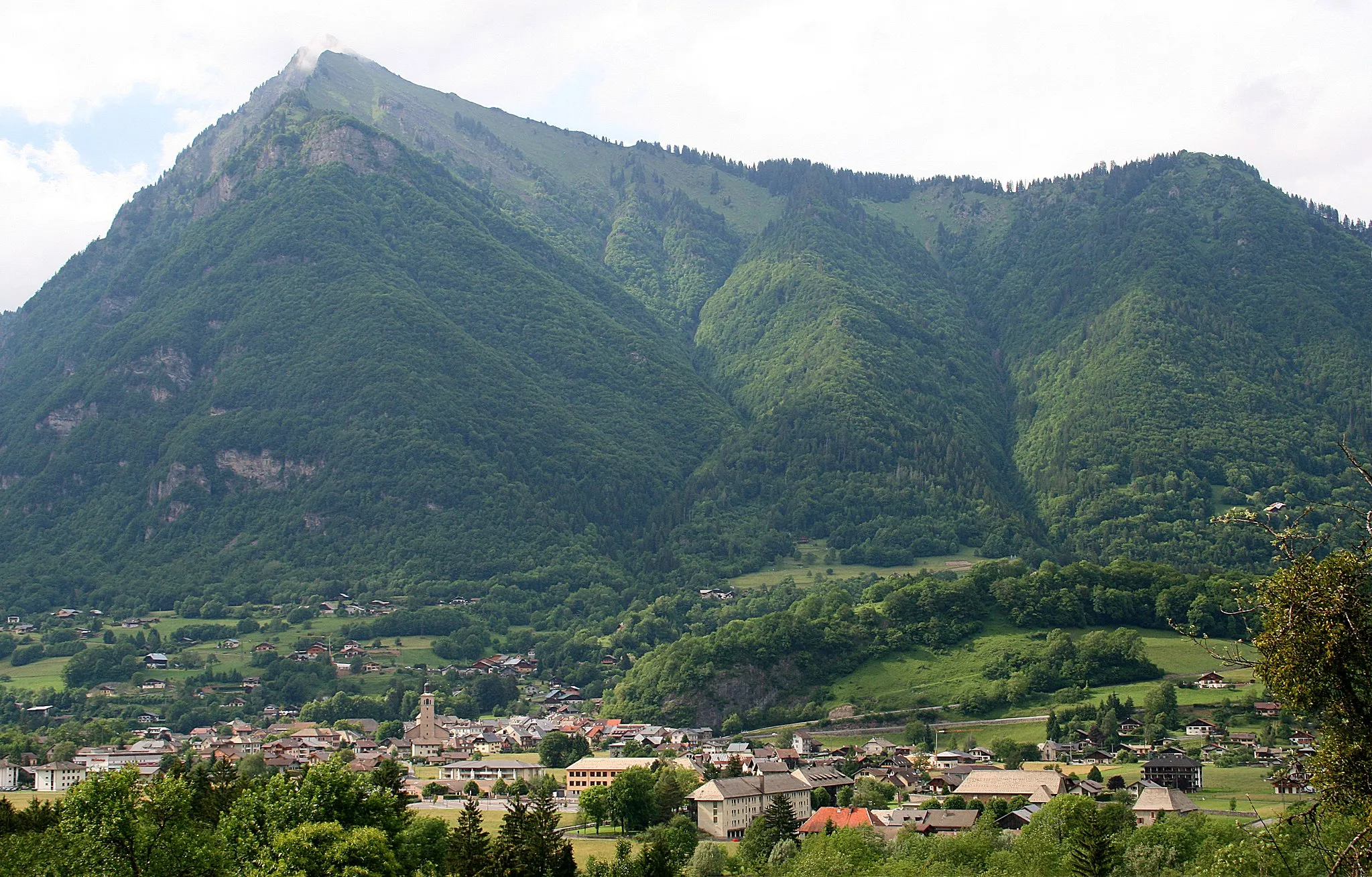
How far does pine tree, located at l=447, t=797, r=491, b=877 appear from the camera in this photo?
2461 inches

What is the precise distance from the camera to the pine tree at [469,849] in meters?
62.5

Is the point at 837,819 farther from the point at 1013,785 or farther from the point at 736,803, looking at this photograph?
the point at 1013,785

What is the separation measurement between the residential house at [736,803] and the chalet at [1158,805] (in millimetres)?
23375

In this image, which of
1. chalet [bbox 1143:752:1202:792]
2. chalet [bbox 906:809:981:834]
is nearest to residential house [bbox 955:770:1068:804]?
chalet [bbox 906:809:981:834]

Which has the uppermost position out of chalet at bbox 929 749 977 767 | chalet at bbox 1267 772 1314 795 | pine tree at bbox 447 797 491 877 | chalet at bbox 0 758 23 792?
chalet at bbox 1267 772 1314 795

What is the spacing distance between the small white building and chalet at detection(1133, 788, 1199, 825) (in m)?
85.8

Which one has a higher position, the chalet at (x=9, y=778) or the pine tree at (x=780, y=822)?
the chalet at (x=9, y=778)

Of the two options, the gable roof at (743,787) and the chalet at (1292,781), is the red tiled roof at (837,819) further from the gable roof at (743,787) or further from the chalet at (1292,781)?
the chalet at (1292,781)

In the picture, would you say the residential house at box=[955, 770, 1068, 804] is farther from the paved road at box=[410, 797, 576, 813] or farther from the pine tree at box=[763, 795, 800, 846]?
the paved road at box=[410, 797, 576, 813]

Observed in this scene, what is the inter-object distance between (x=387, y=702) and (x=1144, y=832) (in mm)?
119429

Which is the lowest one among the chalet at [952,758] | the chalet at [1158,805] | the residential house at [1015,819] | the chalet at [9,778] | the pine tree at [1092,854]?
the residential house at [1015,819]

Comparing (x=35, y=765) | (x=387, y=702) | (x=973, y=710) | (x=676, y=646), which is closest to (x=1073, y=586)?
(x=973, y=710)

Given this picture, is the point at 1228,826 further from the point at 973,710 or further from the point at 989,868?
the point at 973,710

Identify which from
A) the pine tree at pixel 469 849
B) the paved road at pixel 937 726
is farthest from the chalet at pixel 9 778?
the pine tree at pixel 469 849
